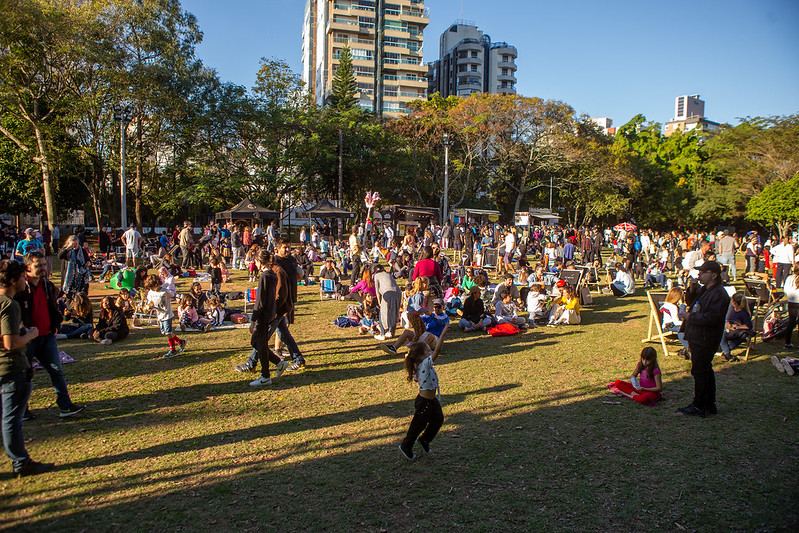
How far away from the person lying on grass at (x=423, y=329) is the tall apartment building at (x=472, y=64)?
87.7m

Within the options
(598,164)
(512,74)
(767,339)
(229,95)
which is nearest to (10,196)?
(229,95)

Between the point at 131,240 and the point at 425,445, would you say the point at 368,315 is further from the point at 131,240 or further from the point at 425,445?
the point at 131,240

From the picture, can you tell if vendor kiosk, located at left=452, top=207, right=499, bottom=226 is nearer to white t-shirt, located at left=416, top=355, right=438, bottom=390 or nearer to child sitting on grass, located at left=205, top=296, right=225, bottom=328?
child sitting on grass, located at left=205, top=296, right=225, bottom=328

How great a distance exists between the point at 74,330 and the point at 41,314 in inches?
188

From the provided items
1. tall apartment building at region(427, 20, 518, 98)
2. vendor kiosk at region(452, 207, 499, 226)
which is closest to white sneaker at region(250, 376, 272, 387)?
vendor kiosk at region(452, 207, 499, 226)

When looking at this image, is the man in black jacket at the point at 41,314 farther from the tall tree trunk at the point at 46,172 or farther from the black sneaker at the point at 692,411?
the tall tree trunk at the point at 46,172

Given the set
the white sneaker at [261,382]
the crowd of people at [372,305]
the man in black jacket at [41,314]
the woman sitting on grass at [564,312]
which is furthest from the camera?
the woman sitting on grass at [564,312]

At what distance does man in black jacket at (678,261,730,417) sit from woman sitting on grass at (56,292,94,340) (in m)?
9.59

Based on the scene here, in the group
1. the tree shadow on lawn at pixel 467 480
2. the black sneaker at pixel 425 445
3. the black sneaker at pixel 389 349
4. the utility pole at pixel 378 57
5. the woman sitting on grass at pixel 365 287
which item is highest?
the utility pole at pixel 378 57

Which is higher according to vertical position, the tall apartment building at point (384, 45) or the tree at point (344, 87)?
the tall apartment building at point (384, 45)

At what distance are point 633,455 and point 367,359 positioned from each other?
4.31 metres

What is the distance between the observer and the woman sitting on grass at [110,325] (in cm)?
898

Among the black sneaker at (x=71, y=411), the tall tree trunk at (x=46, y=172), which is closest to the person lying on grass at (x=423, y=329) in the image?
the black sneaker at (x=71, y=411)

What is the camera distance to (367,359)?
27.3 feet
